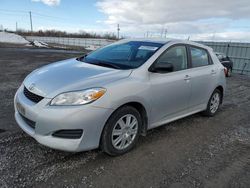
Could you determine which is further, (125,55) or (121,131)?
(125,55)

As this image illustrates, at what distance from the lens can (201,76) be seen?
4594 mm

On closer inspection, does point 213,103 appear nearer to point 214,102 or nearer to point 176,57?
point 214,102

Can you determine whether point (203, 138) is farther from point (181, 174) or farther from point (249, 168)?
point (181, 174)

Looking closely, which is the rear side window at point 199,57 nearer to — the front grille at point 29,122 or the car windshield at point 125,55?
the car windshield at point 125,55

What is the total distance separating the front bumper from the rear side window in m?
2.39

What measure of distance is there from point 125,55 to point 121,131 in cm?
140

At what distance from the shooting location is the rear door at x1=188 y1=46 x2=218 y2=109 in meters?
4.45

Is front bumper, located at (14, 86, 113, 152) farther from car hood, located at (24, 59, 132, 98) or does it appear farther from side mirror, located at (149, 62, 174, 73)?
side mirror, located at (149, 62, 174, 73)

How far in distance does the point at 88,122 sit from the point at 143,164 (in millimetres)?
966

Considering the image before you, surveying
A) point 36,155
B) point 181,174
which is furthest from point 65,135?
point 181,174

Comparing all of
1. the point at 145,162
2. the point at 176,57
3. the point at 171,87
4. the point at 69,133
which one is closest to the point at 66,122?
the point at 69,133

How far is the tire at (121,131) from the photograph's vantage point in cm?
306

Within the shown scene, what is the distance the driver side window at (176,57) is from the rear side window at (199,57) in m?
0.28

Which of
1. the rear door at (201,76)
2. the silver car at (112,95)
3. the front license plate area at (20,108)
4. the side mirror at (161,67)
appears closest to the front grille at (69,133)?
the silver car at (112,95)
